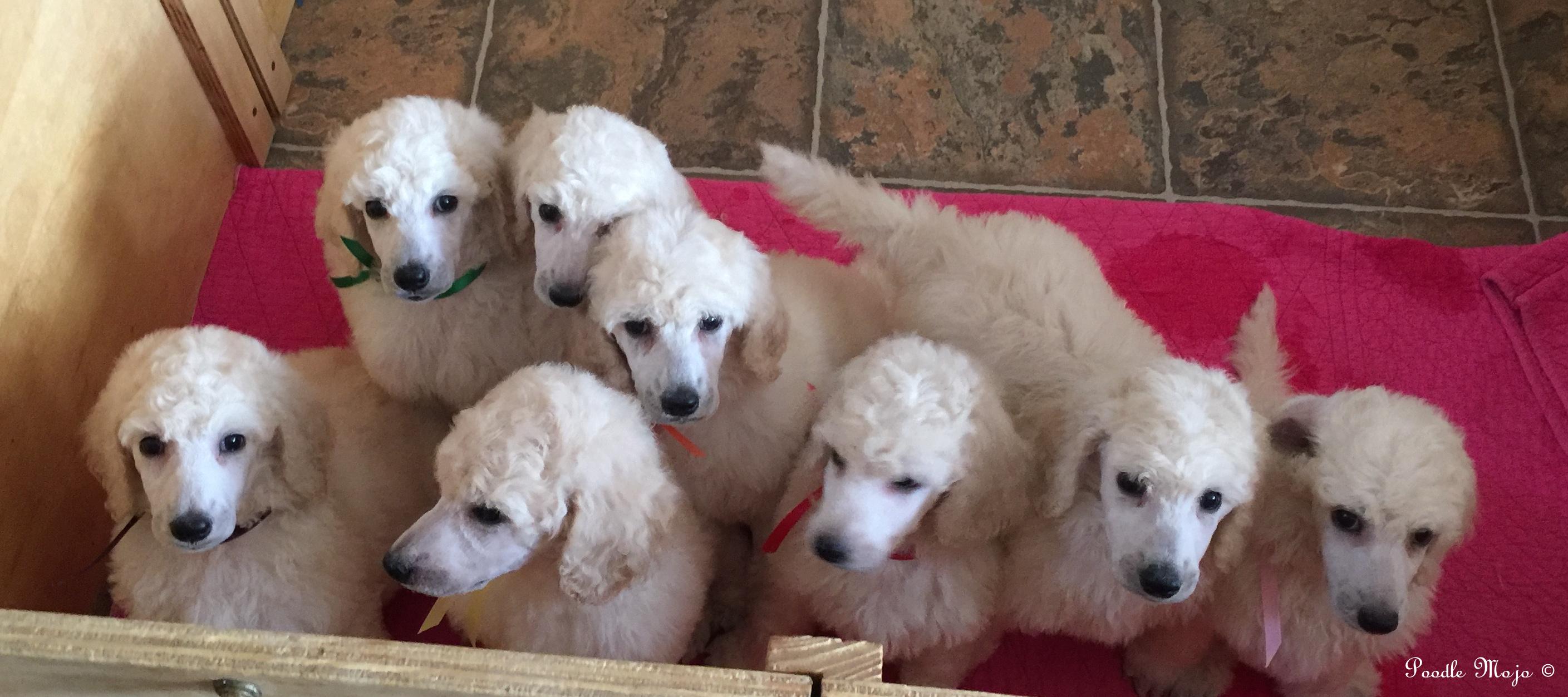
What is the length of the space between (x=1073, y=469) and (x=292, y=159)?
2381mm

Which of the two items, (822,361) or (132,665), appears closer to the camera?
(132,665)

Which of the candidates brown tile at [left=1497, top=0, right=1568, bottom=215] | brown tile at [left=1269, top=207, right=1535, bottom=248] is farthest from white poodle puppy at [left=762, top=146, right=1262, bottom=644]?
brown tile at [left=1497, top=0, right=1568, bottom=215]

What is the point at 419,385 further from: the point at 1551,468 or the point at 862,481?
the point at 1551,468

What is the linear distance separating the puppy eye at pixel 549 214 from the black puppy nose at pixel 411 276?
22 centimetres

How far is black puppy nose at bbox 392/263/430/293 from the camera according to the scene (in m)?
1.89

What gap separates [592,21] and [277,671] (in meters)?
2.57

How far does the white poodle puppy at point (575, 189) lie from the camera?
73.5 inches

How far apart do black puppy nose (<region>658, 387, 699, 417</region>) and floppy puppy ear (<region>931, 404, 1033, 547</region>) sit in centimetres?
44

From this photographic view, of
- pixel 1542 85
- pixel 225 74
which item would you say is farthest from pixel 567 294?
pixel 1542 85

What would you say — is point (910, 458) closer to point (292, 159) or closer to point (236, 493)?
point (236, 493)

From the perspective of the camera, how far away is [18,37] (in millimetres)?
1897

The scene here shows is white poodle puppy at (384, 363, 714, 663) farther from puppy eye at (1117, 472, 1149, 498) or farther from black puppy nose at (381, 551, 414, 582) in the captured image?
puppy eye at (1117, 472, 1149, 498)

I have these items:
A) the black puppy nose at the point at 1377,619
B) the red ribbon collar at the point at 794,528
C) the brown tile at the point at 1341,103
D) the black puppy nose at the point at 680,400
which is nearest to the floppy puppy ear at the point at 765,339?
the black puppy nose at the point at 680,400

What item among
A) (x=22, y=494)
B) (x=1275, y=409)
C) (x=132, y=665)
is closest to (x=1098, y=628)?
(x=1275, y=409)
